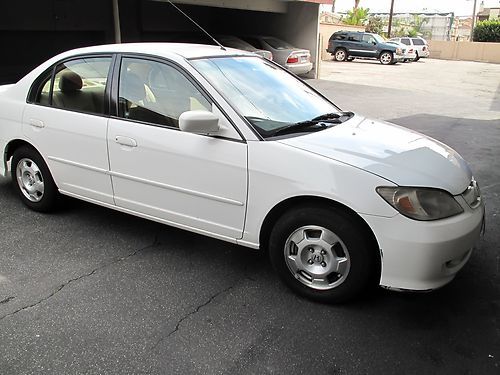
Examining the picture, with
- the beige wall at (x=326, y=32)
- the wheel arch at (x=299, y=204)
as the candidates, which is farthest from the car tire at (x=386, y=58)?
the wheel arch at (x=299, y=204)

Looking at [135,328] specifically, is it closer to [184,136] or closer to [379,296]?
[184,136]

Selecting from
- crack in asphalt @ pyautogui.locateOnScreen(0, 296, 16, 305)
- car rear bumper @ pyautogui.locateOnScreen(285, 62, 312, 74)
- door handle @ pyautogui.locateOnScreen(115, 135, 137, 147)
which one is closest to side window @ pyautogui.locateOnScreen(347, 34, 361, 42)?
car rear bumper @ pyautogui.locateOnScreen(285, 62, 312, 74)

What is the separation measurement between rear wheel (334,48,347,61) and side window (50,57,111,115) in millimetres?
29017

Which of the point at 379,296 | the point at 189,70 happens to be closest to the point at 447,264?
the point at 379,296

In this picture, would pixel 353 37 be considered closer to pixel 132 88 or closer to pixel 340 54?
pixel 340 54

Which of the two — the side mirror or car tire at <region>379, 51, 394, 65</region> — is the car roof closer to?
the side mirror

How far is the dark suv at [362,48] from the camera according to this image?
98.5ft

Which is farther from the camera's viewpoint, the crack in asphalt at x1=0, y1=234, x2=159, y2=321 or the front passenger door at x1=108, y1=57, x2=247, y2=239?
the front passenger door at x1=108, y1=57, x2=247, y2=239

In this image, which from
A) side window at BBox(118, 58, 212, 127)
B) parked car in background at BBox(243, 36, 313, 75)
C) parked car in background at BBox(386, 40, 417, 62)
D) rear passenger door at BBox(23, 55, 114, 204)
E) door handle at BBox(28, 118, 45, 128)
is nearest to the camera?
side window at BBox(118, 58, 212, 127)

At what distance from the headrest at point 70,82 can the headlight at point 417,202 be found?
9.18 ft

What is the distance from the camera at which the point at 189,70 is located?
3.60 m

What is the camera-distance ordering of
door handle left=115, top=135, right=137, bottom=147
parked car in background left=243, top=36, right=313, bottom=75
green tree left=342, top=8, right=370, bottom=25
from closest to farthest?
1. door handle left=115, top=135, right=137, bottom=147
2. parked car in background left=243, top=36, right=313, bottom=75
3. green tree left=342, top=8, right=370, bottom=25

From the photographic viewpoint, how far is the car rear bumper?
17.7 metres

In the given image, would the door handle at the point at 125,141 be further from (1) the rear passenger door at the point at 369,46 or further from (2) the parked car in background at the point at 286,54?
(1) the rear passenger door at the point at 369,46
